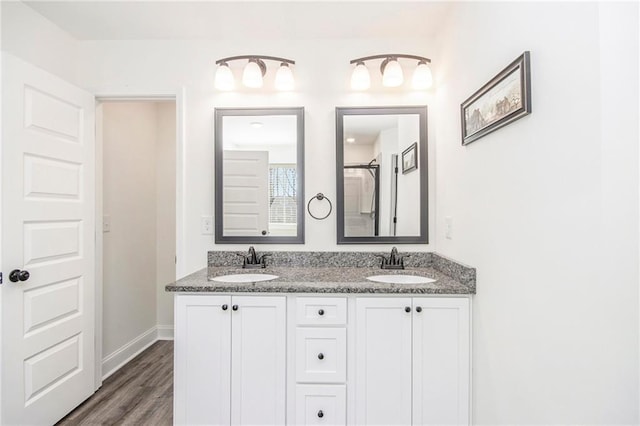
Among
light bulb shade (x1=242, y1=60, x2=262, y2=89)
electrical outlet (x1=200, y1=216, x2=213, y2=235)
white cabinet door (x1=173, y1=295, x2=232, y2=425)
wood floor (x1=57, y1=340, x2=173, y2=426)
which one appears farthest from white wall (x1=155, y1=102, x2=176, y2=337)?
white cabinet door (x1=173, y1=295, x2=232, y2=425)

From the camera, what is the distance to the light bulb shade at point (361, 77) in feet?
6.57

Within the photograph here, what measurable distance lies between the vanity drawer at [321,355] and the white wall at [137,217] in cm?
169

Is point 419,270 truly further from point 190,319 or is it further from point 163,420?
point 163,420

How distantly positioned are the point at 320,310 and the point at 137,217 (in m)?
2.02

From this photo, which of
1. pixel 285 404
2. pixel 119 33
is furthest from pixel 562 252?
pixel 119 33

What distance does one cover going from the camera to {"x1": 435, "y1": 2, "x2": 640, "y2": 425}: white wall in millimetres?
771

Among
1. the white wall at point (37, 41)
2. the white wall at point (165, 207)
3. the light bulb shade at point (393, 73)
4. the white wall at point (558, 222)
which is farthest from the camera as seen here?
the white wall at point (165, 207)

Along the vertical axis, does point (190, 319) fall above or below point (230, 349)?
above

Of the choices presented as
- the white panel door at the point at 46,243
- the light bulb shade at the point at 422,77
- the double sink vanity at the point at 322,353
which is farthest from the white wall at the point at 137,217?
the light bulb shade at the point at 422,77

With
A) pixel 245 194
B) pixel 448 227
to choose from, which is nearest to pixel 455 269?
pixel 448 227

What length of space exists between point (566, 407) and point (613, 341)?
32cm

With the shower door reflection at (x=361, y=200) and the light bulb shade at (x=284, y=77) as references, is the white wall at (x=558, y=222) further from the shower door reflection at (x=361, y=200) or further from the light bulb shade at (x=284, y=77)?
the light bulb shade at (x=284, y=77)

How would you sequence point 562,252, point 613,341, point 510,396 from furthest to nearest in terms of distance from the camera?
point 510,396, point 562,252, point 613,341

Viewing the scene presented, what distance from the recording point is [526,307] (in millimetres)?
A: 1149
